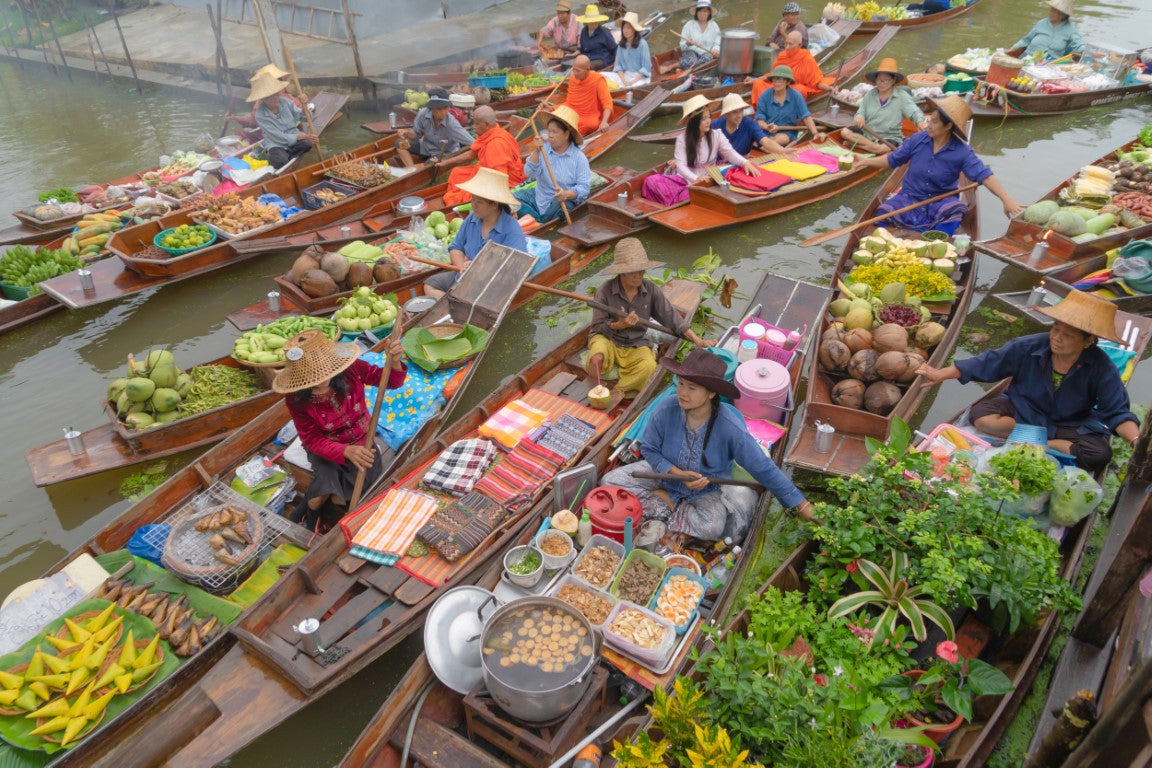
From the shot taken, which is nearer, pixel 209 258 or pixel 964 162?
pixel 964 162

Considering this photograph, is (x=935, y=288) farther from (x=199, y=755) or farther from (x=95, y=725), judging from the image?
(x=95, y=725)

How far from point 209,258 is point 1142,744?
933cm

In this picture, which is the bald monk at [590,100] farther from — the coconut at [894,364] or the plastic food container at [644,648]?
the plastic food container at [644,648]

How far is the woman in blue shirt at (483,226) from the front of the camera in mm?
7160

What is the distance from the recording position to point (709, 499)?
15.9 ft

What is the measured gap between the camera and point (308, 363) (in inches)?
187

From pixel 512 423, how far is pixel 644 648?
7.88 ft

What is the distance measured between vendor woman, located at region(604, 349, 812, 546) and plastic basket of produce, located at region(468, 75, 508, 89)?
1023cm

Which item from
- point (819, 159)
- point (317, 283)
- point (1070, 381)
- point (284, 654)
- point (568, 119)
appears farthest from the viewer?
point (819, 159)

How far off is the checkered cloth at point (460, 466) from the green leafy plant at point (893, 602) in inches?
105

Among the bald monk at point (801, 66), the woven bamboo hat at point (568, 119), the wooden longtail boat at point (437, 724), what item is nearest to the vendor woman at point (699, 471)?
the wooden longtail boat at point (437, 724)

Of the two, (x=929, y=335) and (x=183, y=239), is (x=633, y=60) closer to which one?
(x=183, y=239)

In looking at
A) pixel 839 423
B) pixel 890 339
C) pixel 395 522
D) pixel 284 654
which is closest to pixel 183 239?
pixel 395 522

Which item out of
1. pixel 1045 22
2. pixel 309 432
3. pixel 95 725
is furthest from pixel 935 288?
pixel 1045 22
